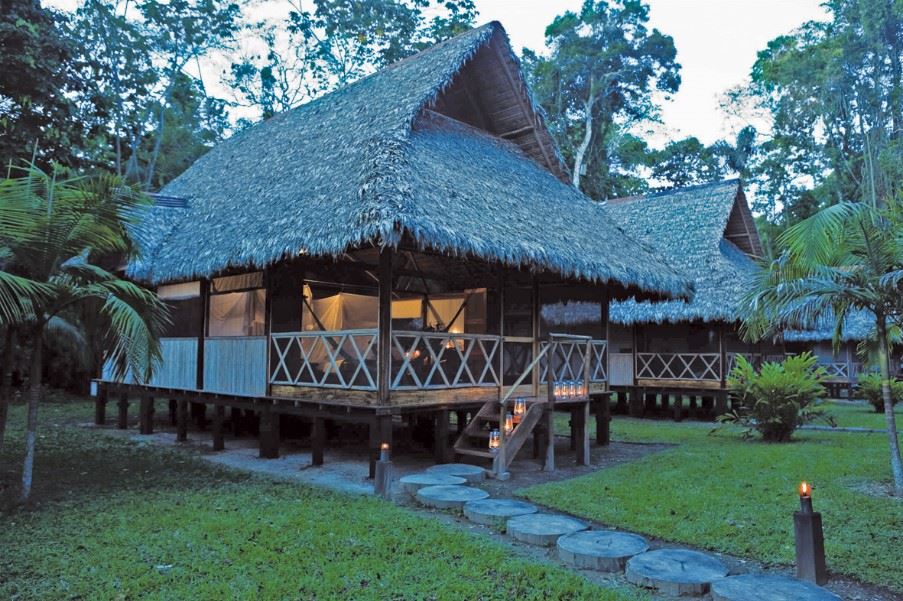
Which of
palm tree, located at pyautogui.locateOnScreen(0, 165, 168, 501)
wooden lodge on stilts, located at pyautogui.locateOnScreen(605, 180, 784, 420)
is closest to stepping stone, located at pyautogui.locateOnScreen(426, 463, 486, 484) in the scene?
palm tree, located at pyautogui.locateOnScreen(0, 165, 168, 501)

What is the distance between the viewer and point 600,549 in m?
4.52

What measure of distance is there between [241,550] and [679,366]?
40.8 feet

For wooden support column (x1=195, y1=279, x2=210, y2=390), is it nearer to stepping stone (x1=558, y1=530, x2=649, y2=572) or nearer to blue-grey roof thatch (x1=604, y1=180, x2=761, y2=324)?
stepping stone (x1=558, y1=530, x2=649, y2=572)

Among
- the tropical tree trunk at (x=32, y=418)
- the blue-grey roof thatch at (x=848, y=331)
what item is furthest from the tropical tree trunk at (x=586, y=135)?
the tropical tree trunk at (x=32, y=418)

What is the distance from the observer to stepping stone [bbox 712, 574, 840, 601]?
3.68m

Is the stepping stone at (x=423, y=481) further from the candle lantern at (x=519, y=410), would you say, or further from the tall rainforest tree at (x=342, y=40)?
the tall rainforest tree at (x=342, y=40)

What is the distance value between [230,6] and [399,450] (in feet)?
62.8

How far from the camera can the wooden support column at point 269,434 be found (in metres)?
8.92

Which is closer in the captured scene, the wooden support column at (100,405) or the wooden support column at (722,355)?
the wooden support column at (100,405)

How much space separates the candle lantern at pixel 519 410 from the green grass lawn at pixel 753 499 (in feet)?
3.63

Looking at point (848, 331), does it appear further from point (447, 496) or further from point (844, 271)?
point (447, 496)

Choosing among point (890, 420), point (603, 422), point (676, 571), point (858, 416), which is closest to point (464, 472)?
point (676, 571)

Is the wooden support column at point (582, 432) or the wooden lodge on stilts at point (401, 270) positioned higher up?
the wooden lodge on stilts at point (401, 270)

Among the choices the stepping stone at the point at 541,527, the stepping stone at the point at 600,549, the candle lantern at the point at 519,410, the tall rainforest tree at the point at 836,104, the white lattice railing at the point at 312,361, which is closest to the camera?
the stepping stone at the point at 600,549
